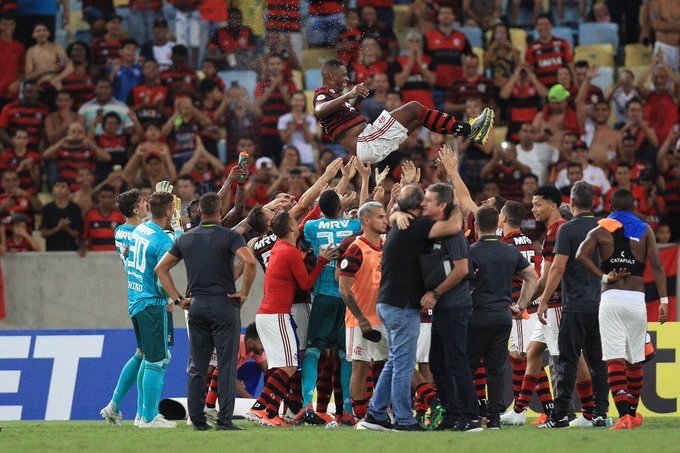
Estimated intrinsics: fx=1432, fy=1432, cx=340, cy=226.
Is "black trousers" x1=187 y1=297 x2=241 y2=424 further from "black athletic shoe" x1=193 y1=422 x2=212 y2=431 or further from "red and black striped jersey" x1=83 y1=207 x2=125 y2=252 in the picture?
"red and black striped jersey" x1=83 y1=207 x2=125 y2=252

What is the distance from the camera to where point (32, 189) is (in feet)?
71.3

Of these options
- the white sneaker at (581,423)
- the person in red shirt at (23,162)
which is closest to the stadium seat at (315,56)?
the person in red shirt at (23,162)

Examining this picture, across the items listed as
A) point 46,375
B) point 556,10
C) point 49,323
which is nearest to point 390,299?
point 46,375

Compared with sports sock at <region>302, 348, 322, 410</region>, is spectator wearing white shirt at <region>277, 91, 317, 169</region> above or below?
above

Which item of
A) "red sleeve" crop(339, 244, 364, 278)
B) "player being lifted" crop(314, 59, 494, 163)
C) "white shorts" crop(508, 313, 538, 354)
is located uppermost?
"player being lifted" crop(314, 59, 494, 163)

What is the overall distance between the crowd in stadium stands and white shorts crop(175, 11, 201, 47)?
35 mm

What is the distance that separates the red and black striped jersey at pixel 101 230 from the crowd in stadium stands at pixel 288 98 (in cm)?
2

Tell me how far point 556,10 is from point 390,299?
14809mm

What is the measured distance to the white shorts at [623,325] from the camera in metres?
13.3

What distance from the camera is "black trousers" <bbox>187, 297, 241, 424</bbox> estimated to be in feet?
42.5

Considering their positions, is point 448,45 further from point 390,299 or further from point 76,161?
point 390,299

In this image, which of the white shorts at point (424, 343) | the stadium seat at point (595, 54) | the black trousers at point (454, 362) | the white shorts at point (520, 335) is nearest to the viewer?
the black trousers at point (454, 362)

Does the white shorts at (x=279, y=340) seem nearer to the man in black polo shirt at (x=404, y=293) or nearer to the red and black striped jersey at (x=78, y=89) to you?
the man in black polo shirt at (x=404, y=293)

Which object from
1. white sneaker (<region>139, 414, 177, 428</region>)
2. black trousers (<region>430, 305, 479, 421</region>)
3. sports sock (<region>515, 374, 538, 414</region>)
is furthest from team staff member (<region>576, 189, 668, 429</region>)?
white sneaker (<region>139, 414, 177, 428</region>)
